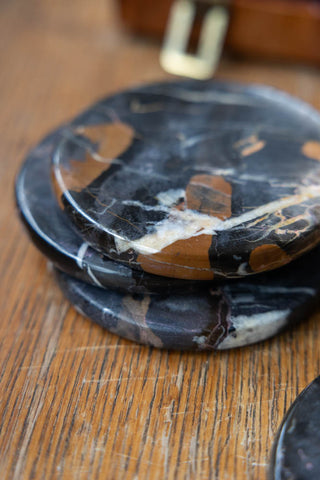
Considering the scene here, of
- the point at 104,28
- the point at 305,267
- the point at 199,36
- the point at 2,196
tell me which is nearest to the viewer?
the point at 305,267

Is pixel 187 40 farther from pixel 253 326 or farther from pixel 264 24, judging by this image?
pixel 253 326

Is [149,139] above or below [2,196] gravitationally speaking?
above

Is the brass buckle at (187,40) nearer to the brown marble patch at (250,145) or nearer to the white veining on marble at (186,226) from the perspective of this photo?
the brown marble patch at (250,145)

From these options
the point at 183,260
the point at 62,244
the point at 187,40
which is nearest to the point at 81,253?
the point at 62,244

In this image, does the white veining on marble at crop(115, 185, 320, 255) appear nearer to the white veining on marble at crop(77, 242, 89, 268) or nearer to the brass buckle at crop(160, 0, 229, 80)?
the white veining on marble at crop(77, 242, 89, 268)

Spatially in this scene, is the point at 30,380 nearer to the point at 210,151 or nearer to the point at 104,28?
the point at 210,151

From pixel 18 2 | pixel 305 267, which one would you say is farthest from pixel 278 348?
pixel 18 2

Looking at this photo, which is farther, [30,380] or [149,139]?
[149,139]
